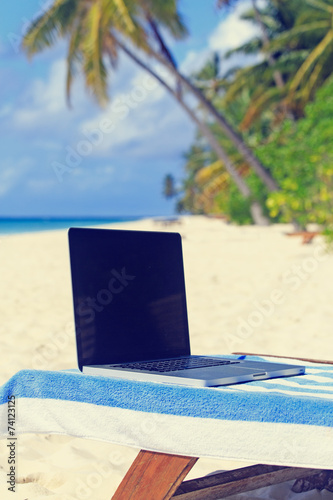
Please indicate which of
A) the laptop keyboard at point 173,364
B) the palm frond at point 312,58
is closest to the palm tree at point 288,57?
the palm frond at point 312,58

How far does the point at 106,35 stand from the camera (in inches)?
654

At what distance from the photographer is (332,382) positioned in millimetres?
1853

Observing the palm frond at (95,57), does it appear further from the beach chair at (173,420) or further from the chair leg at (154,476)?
the chair leg at (154,476)

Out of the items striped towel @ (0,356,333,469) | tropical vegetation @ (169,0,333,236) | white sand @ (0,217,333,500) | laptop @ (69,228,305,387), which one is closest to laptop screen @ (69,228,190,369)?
laptop @ (69,228,305,387)

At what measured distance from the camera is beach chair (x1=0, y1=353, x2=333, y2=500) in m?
1.46

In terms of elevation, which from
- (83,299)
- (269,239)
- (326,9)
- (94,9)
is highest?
(94,9)

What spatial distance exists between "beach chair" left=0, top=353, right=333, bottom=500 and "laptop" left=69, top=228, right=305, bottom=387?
0.14 metres

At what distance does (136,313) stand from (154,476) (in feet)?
1.99

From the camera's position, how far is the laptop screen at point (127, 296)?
1.87 meters

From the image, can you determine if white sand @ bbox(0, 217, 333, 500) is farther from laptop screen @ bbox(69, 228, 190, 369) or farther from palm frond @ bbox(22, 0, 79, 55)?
palm frond @ bbox(22, 0, 79, 55)

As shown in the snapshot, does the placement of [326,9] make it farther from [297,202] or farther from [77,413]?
[77,413]

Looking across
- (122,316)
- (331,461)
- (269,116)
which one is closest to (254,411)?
(331,461)

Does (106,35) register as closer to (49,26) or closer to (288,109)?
(49,26)

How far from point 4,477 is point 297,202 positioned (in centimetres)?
797
